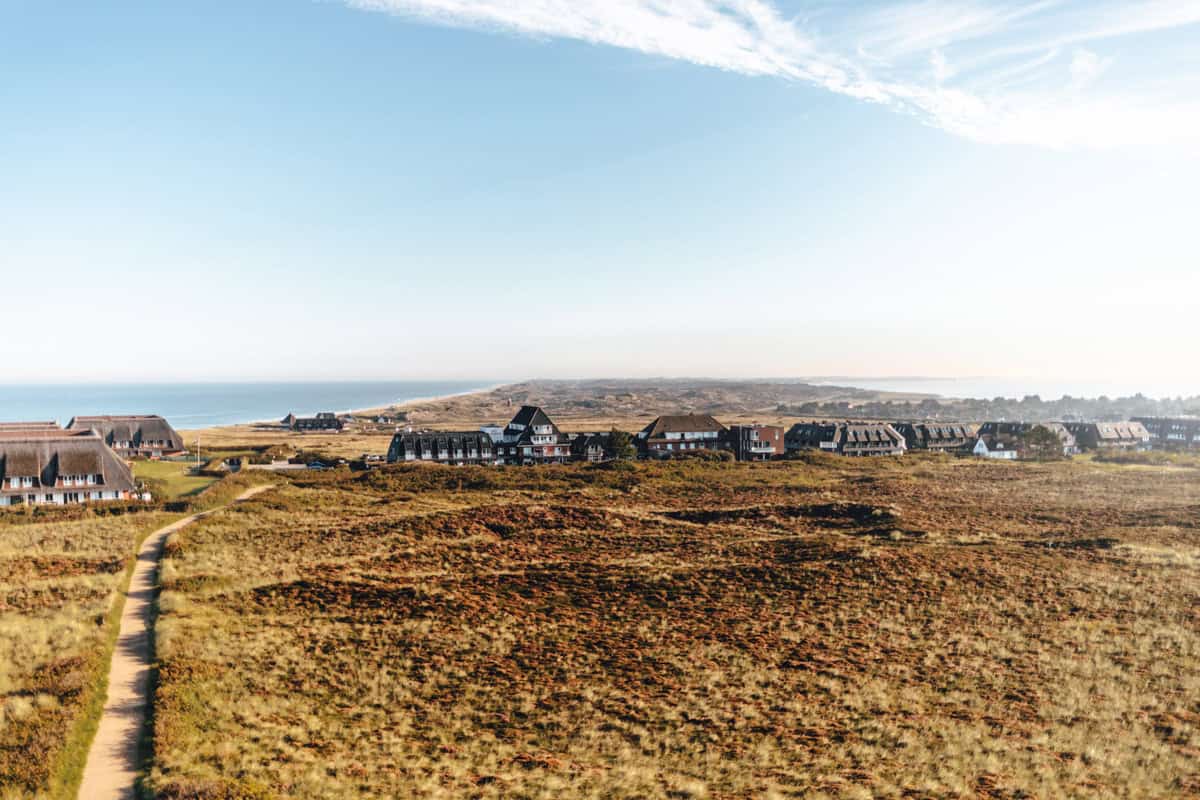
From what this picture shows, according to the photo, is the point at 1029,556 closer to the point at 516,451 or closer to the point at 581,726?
the point at 581,726

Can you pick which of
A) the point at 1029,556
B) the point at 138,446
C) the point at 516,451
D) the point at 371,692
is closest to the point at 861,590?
the point at 1029,556

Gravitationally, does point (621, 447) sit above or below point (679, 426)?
below

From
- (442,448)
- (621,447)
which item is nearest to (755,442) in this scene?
(621,447)

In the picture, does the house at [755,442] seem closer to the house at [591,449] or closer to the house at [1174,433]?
the house at [591,449]

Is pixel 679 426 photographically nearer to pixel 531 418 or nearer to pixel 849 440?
pixel 531 418

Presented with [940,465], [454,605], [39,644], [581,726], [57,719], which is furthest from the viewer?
[940,465]

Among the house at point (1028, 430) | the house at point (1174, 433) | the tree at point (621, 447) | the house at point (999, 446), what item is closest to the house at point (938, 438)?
the house at point (1028, 430)
